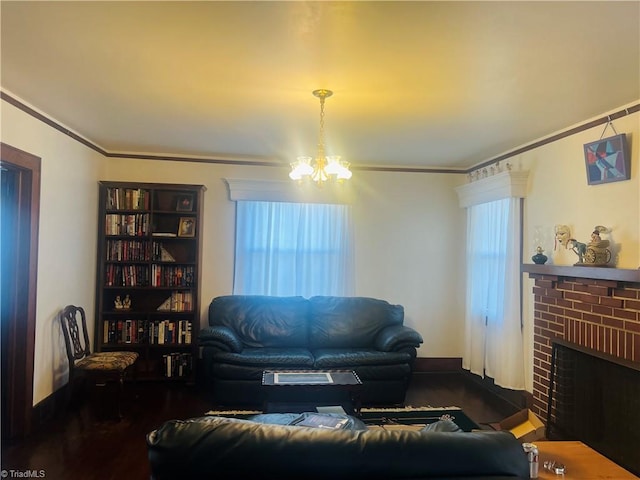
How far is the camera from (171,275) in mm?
4805

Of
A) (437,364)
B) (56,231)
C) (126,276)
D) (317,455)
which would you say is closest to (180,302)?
(126,276)

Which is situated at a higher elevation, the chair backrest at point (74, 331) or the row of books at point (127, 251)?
the row of books at point (127, 251)

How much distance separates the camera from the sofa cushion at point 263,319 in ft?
15.3

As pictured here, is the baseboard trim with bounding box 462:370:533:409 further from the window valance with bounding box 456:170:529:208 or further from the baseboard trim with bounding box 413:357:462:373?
the window valance with bounding box 456:170:529:208

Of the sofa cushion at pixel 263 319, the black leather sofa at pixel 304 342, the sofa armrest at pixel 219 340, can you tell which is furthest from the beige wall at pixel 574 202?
the sofa armrest at pixel 219 340

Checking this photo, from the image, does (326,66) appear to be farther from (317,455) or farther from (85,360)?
(85,360)

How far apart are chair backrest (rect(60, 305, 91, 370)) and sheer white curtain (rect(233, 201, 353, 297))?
5.11 feet

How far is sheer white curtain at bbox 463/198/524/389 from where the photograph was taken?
13.7ft

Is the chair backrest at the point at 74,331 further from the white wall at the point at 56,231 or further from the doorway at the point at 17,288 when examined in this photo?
the doorway at the point at 17,288

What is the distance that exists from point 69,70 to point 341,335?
3349 millimetres

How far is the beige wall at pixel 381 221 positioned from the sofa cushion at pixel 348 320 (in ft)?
1.50

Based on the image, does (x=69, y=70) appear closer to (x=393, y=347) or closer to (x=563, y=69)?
(x=563, y=69)

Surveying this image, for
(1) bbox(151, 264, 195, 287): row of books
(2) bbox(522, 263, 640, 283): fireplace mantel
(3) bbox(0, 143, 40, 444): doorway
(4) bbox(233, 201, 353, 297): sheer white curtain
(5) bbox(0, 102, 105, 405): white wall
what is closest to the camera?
(2) bbox(522, 263, 640, 283): fireplace mantel

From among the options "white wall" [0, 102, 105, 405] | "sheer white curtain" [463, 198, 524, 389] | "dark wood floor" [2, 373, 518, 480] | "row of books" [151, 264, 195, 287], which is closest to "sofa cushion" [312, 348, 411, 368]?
"dark wood floor" [2, 373, 518, 480]
